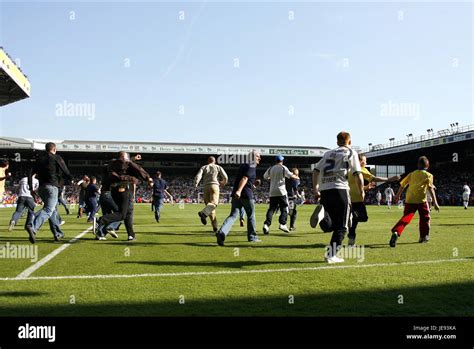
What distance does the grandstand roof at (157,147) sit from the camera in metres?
59.6

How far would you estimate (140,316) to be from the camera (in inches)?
160

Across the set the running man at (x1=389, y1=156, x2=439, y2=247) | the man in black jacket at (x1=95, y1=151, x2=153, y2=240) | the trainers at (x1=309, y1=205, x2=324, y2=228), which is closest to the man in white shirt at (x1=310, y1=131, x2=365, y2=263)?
the trainers at (x1=309, y1=205, x2=324, y2=228)

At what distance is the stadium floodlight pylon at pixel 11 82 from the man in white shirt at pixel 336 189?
38.1 meters

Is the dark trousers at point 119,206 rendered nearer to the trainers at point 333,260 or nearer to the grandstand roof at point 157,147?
the trainers at point 333,260

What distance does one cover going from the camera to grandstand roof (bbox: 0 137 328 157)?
2347 inches

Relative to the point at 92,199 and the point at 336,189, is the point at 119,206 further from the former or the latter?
the point at 92,199

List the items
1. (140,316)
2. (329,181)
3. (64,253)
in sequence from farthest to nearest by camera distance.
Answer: (64,253) < (329,181) < (140,316)

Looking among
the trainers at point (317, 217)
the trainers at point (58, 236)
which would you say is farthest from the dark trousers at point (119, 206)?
the trainers at point (317, 217)

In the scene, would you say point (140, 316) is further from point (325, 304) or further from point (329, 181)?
point (329, 181)

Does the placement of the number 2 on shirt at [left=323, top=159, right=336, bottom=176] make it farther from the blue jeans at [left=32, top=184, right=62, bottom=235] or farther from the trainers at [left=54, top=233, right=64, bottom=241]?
the trainers at [left=54, top=233, right=64, bottom=241]

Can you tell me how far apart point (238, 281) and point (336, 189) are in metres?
2.34

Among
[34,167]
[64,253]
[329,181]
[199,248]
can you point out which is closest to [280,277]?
[329,181]

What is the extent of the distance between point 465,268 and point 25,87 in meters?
48.4

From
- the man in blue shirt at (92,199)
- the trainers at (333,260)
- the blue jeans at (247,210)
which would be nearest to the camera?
the trainers at (333,260)
